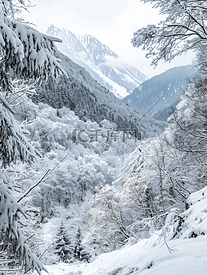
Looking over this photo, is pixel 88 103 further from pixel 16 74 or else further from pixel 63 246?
pixel 16 74

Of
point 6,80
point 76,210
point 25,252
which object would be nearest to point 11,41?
point 6,80

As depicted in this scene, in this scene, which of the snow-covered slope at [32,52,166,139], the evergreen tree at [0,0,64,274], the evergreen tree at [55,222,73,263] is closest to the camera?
the evergreen tree at [0,0,64,274]

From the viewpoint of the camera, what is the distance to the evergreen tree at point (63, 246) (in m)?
18.0

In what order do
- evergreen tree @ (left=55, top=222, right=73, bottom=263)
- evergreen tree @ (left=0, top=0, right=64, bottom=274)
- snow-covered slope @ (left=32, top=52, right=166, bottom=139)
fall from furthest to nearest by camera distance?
snow-covered slope @ (left=32, top=52, right=166, bottom=139)
evergreen tree @ (left=55, top=222, right=73, bottom=263)
evergreen tree @ (left=0, top=0, right=64, bottom=274)

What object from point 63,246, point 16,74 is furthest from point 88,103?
point 16,74

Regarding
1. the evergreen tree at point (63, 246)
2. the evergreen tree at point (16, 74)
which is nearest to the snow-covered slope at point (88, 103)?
the evergreen tree at point (63, 246)

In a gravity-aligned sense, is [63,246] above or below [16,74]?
below

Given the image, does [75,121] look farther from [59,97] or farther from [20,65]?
[20,65]

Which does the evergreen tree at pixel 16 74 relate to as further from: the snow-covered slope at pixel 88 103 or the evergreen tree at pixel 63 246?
the snow-covered slope at pixel 88 103

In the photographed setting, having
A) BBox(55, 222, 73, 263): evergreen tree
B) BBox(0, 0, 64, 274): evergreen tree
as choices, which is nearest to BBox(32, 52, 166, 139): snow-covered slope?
BBox(55, 222, 73, 263): evergreen tree

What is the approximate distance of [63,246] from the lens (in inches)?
718

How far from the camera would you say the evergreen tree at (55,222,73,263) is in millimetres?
17970

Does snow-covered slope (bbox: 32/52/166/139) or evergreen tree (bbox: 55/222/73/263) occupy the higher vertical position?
snow-covered slope (bbox: 32/52/166/139)

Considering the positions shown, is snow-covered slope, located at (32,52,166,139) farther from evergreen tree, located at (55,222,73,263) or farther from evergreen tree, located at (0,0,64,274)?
evergreen tree, located at (0,0,64,274)
